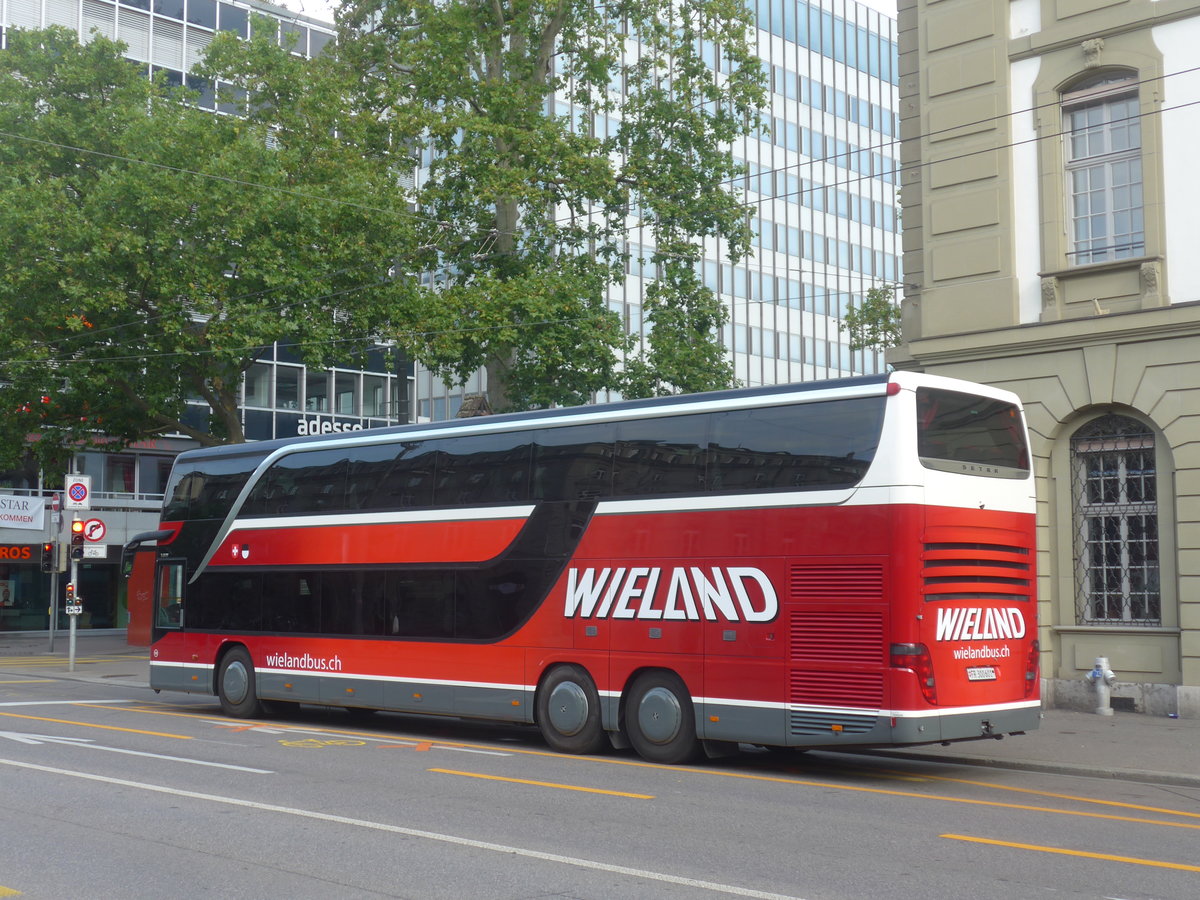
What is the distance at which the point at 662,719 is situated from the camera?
14.2 metres

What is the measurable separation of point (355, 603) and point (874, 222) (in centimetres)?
5445

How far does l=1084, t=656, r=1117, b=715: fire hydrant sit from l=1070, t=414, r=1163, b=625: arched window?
77 centimetres

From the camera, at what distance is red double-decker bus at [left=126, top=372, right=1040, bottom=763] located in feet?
41.5

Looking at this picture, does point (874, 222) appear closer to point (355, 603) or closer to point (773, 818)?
point (355, 603)

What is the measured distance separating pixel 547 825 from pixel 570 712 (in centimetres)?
525

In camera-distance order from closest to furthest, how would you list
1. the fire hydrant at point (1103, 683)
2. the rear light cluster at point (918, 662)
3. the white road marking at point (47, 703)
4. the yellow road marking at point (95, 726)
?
1. the rear light cluster at point (918, 662)
2. the yellow road marking at point (95, 726)
3. the fire hydrant at point (1103, 683)
4. the white road marking at point (47, 703)

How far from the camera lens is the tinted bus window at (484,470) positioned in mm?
15715

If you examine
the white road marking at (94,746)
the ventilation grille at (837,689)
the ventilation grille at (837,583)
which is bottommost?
the white road marking at (94,746)

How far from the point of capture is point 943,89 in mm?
20328

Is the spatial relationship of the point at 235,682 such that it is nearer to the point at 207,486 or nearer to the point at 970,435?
the point at 207,486

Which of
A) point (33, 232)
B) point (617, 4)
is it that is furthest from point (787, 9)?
point (33, 232)

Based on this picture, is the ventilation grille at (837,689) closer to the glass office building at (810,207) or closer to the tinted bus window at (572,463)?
the tinted bus window at (572,463)

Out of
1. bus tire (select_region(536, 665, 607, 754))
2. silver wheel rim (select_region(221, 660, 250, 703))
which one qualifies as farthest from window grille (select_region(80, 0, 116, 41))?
bus tire (select_region(536, 665, 607, 754))

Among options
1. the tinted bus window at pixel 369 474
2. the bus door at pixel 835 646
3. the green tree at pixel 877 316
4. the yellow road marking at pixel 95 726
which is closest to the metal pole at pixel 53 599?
the yellow road marking at pixel 95 726
